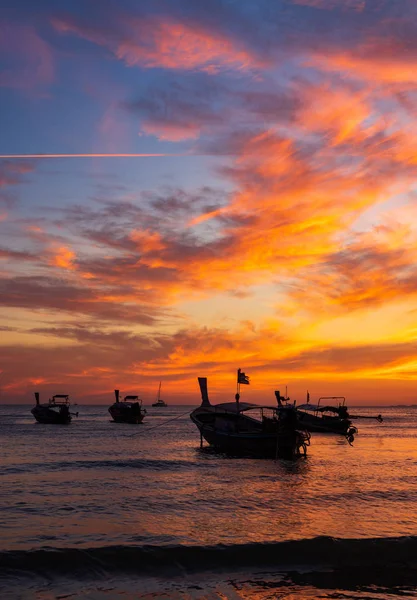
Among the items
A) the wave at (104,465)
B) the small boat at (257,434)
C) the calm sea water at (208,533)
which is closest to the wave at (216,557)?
the calm sea water at (208,533)

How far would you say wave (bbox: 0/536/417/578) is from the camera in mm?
18109

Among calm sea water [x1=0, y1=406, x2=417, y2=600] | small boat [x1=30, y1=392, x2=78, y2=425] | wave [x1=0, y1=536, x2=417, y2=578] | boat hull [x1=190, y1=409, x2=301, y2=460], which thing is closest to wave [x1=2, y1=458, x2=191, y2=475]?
calm sea water [x1=0, y1=406, x2=417, y2=600]

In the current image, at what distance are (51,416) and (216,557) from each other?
111 meters

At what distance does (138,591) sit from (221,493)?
18059mm

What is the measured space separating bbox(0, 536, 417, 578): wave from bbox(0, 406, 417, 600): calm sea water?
43 millimetres

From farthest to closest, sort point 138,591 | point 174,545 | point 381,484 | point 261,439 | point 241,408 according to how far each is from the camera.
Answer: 1. point 241,408
2. point 261,439
3. point 381,484
4. point 174,545
5. point 138,591

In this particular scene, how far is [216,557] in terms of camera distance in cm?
1927

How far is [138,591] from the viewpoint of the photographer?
15.5m

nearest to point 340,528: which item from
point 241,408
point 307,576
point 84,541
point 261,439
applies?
point 307,576

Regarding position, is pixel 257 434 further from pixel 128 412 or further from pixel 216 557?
pixel 128 412

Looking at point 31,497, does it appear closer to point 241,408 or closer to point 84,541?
point 84,541

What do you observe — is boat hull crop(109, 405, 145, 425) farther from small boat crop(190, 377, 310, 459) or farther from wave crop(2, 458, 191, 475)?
wave crop(2, 458, 191, 475)

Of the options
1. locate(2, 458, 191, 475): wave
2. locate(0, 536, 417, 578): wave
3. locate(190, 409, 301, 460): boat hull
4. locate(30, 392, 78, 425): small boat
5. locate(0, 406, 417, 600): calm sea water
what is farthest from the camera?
locate(30, 392, 78, 425): small boat

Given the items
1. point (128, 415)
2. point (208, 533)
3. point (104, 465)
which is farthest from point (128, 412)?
point (208, 533)
